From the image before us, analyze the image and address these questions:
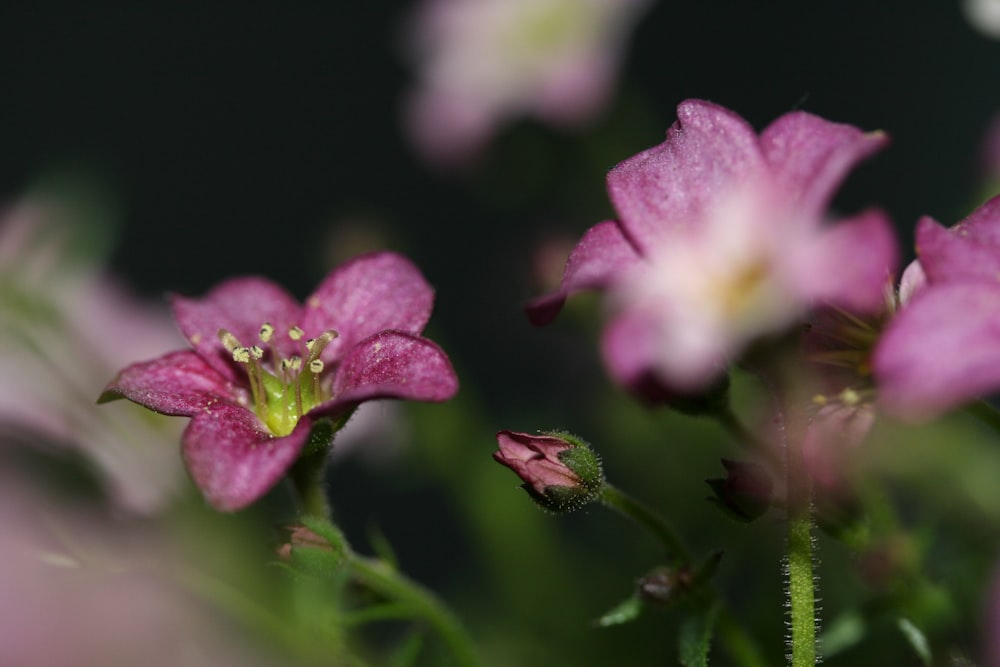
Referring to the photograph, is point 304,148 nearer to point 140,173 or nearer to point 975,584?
point 140,173

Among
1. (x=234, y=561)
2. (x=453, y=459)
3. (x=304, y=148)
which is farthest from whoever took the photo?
(x=304, y=148)

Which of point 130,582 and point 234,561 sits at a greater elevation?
point 130,582

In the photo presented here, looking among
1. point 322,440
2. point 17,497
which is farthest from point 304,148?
point 322,440

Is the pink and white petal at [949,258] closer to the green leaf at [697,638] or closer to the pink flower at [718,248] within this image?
the pink flower at [718,248]

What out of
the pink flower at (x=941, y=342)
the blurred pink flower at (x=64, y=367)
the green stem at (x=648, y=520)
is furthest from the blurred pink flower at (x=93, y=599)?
the pink flower at (x=941, y=342)

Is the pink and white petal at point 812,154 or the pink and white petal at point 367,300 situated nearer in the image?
the pink and white petal at point 812,154

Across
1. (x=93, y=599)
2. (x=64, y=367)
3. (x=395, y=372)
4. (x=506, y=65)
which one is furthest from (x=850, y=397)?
(x=506, y=65)

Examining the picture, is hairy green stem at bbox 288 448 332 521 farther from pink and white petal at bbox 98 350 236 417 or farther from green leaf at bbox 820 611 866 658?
green leaf at bbox 820 611 866 658

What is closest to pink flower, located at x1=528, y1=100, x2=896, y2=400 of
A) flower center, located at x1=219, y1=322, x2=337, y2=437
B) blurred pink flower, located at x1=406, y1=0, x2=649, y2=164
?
flower center, located at x1=219, y1=322, x2=337, y2=437
